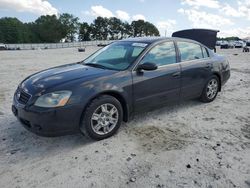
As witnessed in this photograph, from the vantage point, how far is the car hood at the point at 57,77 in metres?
3.78

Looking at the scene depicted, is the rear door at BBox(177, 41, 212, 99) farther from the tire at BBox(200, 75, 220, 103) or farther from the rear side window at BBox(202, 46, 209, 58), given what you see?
the tire at BBox(200, 75, 220, 103)

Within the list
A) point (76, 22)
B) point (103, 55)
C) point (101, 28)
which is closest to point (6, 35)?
point (76, 22)

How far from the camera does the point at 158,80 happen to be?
455 centimetres

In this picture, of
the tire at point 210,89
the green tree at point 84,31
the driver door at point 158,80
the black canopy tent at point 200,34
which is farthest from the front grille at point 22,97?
the green tree at point 84,31

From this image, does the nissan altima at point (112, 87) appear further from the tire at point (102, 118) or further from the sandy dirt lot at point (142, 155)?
the sandy dirt lot at point (142, 155)

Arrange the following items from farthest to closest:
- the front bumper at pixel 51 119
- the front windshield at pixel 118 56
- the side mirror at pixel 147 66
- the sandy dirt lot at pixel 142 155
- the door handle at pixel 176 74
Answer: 1. the door handle at pixel 176 74
2. the front windshield at pixel 118 56
3. the side mirror at pixel 147 66
4. the front bumper at pixel 51 119
5. the sandy dirt lot at pixel 142 155

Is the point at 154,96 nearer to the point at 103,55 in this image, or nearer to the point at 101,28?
the point at 103,55

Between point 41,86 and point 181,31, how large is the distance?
1064cm

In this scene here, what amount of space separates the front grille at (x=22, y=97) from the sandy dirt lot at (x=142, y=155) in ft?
2.16

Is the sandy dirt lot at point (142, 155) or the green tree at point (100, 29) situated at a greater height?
the green tree at point (100, 29)

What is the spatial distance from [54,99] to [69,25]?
112 metres

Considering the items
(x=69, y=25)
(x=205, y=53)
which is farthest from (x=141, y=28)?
(x=205, y=53)

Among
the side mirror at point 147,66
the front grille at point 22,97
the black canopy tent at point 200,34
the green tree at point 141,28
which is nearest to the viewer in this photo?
the front grille at point 22,97

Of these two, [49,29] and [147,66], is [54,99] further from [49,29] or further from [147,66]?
[49,29]
